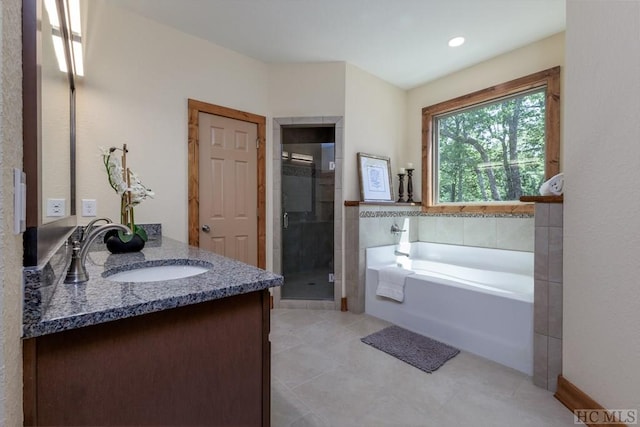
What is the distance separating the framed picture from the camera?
3146mm

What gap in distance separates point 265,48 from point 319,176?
135 cm

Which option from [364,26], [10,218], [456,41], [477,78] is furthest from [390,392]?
[477,78]

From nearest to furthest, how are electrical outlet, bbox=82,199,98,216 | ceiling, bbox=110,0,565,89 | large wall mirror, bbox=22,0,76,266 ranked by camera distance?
large wall mirror, bbox=22,0,76,266 < electrical outlet, bbox=82,199,98,216 < ceiling, bbox=110,0,565,89

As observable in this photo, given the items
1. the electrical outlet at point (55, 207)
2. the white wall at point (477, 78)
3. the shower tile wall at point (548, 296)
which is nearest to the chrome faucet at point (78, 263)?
the electrical outlet at point (55, 207)

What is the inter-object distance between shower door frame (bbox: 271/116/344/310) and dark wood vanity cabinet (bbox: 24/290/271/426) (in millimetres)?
2066

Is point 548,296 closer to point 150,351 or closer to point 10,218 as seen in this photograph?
point 150,351

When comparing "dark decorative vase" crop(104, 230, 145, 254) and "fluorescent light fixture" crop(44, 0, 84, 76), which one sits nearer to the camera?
"fluorescent light fixture" crop(44, 0, 84, 76)

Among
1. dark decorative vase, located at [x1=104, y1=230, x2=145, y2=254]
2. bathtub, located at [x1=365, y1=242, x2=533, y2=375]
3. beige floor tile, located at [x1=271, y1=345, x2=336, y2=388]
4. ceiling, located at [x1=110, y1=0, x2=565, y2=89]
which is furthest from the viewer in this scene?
ceiling, located at [x1=110, y1=0, x2=565, y2=89]

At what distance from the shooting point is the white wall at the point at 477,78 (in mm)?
2594

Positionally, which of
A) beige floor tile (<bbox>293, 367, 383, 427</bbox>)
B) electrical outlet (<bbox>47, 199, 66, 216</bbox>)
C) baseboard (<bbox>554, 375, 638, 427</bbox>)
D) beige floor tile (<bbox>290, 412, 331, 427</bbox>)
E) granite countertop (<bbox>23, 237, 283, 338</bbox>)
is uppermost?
electrical outlet (<bbox>47, 199, 66, 216</bbox>)

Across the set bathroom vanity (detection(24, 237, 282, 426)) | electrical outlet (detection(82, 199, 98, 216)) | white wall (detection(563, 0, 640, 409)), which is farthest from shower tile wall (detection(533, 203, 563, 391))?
electrical outlet (detection(82, 199, 98, 216))

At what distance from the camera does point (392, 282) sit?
2738 millimetres

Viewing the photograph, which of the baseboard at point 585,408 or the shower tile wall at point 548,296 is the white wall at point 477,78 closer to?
the shower tile wall at point 548,296

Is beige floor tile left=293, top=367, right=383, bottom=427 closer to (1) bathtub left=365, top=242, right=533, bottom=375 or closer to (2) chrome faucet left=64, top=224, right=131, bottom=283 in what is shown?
(1) bathtub left=365, top=242, right=533, bottom=375
